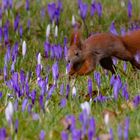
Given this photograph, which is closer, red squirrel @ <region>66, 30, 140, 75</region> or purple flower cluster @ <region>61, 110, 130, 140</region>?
purple flower cluster @ <region>61, 110, 130, 140</region>

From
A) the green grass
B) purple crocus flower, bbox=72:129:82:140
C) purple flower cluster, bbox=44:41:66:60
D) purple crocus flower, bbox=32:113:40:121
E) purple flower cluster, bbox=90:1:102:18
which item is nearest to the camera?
purple crocus flower, bbox=72:129:82:140

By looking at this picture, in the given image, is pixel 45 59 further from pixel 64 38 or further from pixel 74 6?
pixel 74 6

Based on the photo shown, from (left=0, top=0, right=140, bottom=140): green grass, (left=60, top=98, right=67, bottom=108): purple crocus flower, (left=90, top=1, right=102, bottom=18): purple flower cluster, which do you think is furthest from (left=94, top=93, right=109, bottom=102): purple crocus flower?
(left=90, top=1, right=102, bottom=18): purple flower cluster

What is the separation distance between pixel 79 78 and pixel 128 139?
1755mm

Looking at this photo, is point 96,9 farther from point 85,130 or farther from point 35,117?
point 85,130

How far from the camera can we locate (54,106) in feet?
16.3

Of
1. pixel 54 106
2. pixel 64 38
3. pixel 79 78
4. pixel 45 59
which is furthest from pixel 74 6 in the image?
pixel 54 106

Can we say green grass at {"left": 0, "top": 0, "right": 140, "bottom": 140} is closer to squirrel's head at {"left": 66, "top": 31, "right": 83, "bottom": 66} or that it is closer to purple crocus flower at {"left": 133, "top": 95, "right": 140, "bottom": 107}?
purple crocus flower at {"left": 133, "top": 95, "right": 140, "bottom": 107}

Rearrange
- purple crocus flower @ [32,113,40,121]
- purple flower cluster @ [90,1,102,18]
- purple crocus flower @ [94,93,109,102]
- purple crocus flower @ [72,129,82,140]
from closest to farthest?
purple crocus flower @ [72,129,82,140] < purple crocus flower @ [32,113,40,121] < purple crocus flower @ [94,93,109,102] < purple flower cluster @ [90,1,102,18]

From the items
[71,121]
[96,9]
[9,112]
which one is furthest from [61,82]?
[96,9]

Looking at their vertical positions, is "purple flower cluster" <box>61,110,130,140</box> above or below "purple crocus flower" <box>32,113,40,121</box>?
below

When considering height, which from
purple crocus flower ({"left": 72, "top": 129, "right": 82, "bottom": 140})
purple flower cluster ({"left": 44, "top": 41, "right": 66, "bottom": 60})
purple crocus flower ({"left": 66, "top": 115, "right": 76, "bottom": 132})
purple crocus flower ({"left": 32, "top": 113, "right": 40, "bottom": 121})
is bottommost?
purple crocus flower ({"left": 72, "top": 129, "right": 82, "bottom": 140})

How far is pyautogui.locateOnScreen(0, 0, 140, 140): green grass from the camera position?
4.35 meters

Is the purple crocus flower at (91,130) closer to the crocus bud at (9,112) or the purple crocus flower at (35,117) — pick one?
the crocus bud at (9,112)
